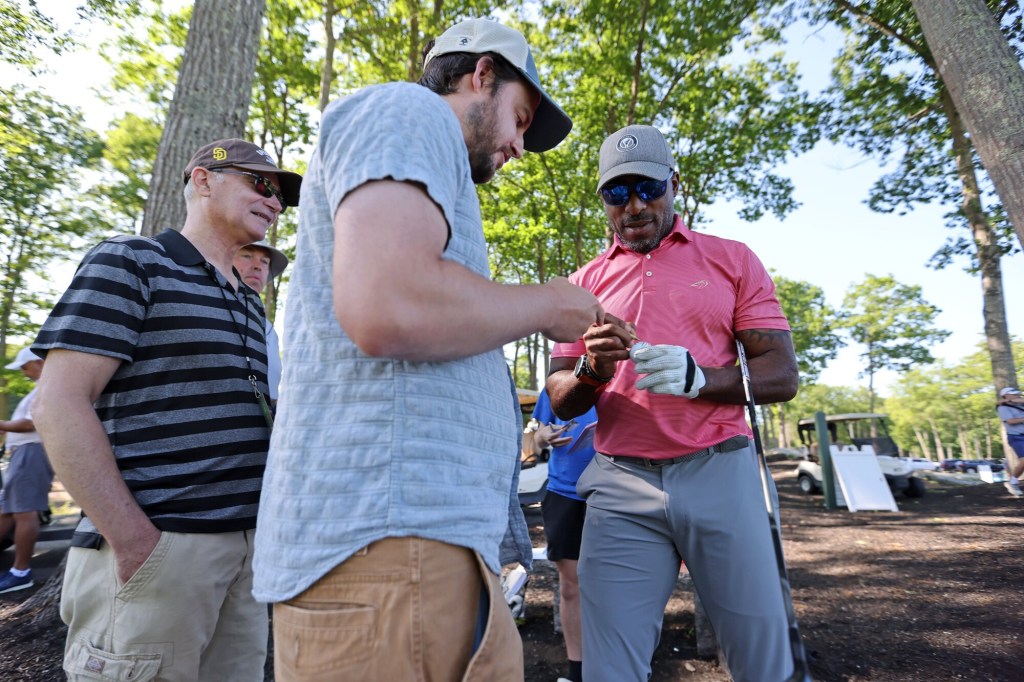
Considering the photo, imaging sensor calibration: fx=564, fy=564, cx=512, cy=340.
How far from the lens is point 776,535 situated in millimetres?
1847

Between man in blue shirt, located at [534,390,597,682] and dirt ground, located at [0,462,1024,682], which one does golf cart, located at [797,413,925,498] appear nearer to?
dirt ground, located at [0,462,1024,682]

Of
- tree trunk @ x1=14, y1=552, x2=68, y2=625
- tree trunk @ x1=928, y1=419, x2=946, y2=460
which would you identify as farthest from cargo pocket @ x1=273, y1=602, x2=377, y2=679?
tree trunk @ x1=928, y1=419, x2=946, y2=460

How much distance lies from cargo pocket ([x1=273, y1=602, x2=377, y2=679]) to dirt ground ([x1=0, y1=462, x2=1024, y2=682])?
3.13 m

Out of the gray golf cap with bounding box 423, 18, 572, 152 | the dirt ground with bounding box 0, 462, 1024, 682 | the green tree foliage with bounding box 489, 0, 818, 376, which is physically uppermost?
the green tree foliage with bounding box 489, 0, 818, 376

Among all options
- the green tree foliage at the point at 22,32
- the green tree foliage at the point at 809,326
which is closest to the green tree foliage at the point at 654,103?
the green tree foliage at the point at 22,32

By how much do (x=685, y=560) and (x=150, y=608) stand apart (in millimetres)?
1691

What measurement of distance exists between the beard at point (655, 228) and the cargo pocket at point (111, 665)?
2155mm

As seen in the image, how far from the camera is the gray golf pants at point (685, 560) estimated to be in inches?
72.4

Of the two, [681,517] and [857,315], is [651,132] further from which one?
[857,315]

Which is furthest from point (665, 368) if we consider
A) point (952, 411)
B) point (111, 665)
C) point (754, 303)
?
point (952, 411)

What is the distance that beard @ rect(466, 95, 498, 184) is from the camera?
1.21m

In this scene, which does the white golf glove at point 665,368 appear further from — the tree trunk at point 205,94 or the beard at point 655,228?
the tree trunk at point 205,94

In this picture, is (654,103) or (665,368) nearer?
(665,368)

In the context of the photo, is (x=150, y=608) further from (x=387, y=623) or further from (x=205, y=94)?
(x=205, y=94)
